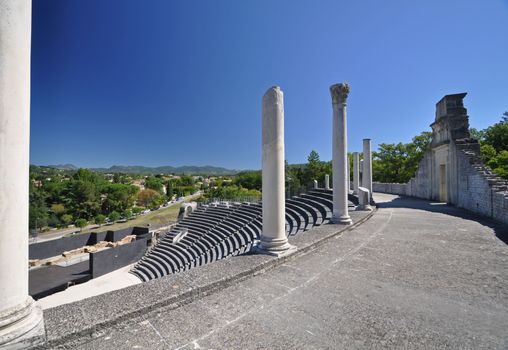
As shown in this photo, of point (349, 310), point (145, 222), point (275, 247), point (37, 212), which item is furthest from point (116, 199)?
point (349, 310)

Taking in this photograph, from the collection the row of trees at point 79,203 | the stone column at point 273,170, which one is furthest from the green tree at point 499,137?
the row of trees at point 79,203

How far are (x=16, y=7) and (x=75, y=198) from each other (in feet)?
266

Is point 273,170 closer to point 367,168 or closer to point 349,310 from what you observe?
point 349,310

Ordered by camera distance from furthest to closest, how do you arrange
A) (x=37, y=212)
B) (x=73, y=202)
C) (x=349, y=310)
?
(x=73, y=202) < (x=37, y=212) < (x=349, y=310)

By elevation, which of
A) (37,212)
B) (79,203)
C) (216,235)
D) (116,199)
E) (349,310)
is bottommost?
(37,212)

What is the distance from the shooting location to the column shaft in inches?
227

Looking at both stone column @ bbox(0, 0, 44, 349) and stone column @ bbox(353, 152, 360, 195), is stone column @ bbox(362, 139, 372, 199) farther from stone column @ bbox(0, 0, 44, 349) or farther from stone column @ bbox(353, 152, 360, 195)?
stone column @ bbox(0, 0, 44, 349)

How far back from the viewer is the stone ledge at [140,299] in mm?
2820

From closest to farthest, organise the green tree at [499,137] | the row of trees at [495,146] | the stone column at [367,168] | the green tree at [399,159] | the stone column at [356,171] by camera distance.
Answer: the stone column at [367,168], the stone column at [356,171], the row of trees at [495,146], the green tree at [499,137], the green tree at [399,159]

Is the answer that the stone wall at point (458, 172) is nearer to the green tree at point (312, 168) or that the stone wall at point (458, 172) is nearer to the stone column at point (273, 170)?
the stone column at point (273, 170)

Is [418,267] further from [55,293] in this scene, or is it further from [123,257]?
[123,257]

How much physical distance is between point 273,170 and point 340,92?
17.2 ft

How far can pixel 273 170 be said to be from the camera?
5.80 m

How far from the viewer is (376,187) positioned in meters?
35.8
